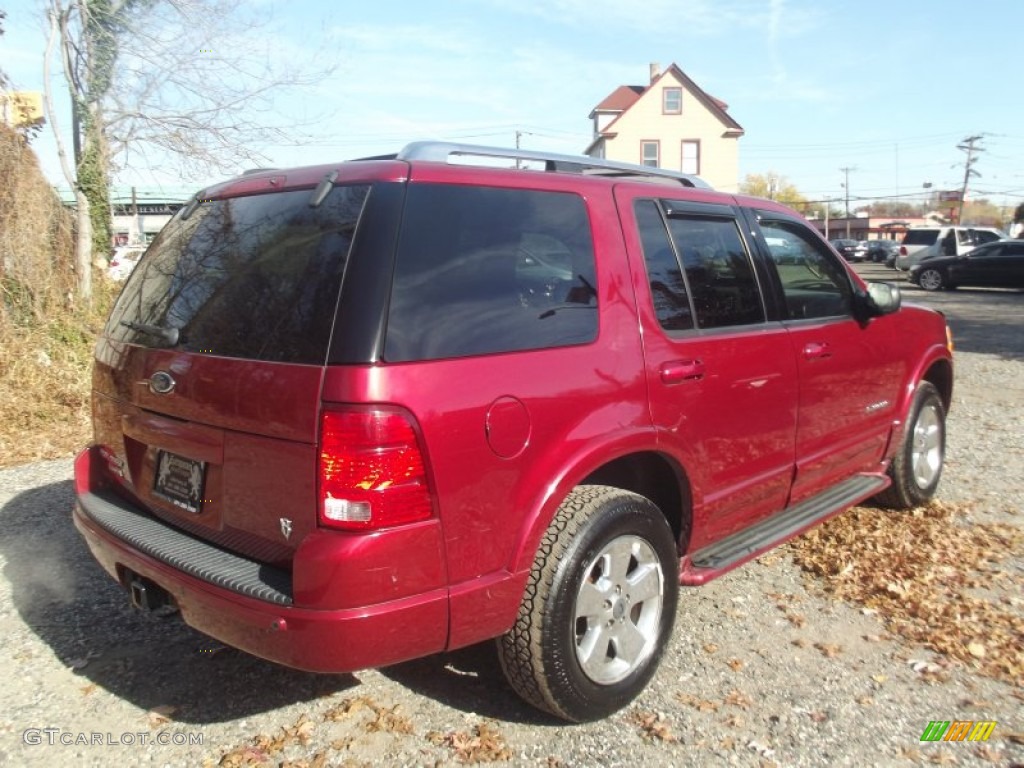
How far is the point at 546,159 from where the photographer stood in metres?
3.07

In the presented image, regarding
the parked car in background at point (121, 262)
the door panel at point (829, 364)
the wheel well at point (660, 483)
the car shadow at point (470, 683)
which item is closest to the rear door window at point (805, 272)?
the door panel at point (829, 364)

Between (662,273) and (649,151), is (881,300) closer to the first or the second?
(662,273)

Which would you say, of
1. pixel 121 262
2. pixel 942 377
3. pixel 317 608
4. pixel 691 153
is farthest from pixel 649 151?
pixel 317 608

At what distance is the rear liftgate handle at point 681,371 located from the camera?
2.98 m

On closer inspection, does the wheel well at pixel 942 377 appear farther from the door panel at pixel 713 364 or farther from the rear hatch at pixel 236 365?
the rear hatch at pixel 236 365

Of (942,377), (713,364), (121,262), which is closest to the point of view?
(713,364)

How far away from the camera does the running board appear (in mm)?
3242

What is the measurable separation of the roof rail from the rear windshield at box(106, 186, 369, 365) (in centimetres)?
37

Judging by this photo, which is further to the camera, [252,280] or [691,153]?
[691,153]

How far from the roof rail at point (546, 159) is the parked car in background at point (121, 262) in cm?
912

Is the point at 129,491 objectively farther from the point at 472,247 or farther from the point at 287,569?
the point at 472,247

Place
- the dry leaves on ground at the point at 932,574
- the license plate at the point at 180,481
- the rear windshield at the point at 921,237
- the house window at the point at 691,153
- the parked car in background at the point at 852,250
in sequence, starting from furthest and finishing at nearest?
the parked car in background at the point at 852,250, the house window at the point at 691,153, the rear windshield at the point at 921,237, the dry leaves on ground at the point at 932,574, the license plate at the point at 180,481

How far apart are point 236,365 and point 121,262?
11.5 metres

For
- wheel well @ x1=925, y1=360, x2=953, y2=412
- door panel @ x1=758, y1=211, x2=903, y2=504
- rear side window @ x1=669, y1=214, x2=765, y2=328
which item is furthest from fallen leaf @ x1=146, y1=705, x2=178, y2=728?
wheel well @ x1=925, y1=360, x2=953, y2=412
